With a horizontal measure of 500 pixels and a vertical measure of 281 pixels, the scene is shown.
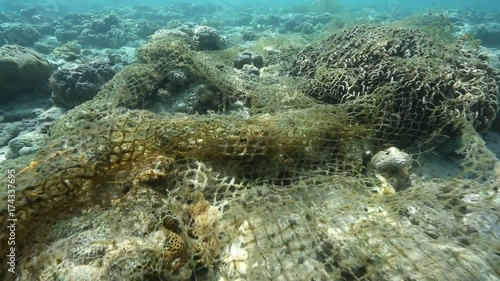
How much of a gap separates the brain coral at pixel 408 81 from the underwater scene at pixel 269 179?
3 cm

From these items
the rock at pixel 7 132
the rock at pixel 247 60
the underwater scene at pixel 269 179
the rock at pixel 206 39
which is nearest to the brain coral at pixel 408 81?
the underwater scene at pixel 269 179

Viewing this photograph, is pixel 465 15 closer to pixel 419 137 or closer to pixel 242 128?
pixel 419 137

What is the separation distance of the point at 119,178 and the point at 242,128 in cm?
135

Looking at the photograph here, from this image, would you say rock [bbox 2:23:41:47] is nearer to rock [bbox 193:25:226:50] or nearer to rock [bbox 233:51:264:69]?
rock [bbox 193:25:226:50]

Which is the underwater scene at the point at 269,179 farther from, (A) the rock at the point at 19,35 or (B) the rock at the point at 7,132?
(A) the rock at the point at 19,35

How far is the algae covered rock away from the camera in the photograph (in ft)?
25.5

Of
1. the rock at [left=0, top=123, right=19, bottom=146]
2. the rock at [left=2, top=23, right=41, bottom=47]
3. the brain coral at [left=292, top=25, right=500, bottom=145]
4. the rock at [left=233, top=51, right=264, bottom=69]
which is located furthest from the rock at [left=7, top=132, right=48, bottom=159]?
the rock at [left=2, top=23, right=41, bottom=47]

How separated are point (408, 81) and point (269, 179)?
3.09m

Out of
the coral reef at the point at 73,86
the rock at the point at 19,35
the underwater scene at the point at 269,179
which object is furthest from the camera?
the rock at the point at 19,35

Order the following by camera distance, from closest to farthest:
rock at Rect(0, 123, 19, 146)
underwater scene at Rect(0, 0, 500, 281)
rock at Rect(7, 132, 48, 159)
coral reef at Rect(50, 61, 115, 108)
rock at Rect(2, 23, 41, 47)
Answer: underwater scene at Rect(0, 0, 500, 281) → rock at Rect(7, 132, 48, 159) → rock at Rect(0, 123, 19, 146) → coral reef at Rect(50, 61, 115, 108) → rock at Rect(2, 23, 41, 47)

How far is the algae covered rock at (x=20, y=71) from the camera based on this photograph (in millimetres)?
7770

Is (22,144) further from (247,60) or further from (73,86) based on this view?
(247,60)

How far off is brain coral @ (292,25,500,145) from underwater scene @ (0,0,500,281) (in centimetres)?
3

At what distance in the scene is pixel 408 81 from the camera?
467 cm
